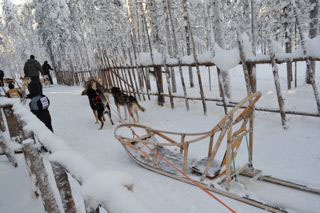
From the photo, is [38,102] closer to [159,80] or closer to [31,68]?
[159,80]

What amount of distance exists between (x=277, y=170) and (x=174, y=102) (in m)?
5.51

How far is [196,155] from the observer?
621 centimetres

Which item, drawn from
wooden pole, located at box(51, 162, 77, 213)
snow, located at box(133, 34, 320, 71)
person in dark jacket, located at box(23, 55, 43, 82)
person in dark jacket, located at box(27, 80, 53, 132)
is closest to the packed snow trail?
person in dark jacket, located at box(27, 80, 53, 132)

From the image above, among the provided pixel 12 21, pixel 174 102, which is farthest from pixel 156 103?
pixel 12 21

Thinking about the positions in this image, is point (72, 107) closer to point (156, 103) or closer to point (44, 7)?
point (156, 103)

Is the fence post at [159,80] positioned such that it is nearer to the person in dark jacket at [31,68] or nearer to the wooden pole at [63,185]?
the person in dark jacket at [31,68]

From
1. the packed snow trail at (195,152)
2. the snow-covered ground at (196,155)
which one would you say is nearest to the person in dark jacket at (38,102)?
the snow-covered ground at (196,155)

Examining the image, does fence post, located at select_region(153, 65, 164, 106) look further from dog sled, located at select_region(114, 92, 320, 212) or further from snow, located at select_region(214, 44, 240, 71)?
dog sled, located at select_region(114, 92, 320, 212)

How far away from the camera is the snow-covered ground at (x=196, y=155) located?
3906mm

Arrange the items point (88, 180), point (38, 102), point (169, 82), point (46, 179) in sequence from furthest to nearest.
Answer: point (169, 82)
point (38, 102)
point (46, 179)
point (88, 180)

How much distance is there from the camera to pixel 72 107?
12.6 m

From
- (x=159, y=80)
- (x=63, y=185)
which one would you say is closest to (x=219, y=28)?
(x=159, y=80)

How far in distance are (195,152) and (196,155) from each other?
21 centimetres

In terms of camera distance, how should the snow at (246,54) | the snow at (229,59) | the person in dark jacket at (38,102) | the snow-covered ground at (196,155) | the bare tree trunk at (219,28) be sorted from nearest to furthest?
the snow-covered ground at (196,155)
the snow at (246,54)
the person in dark jacket at (38,102)
the snow at (229,59)
the bare tree trunk at (219,28)
